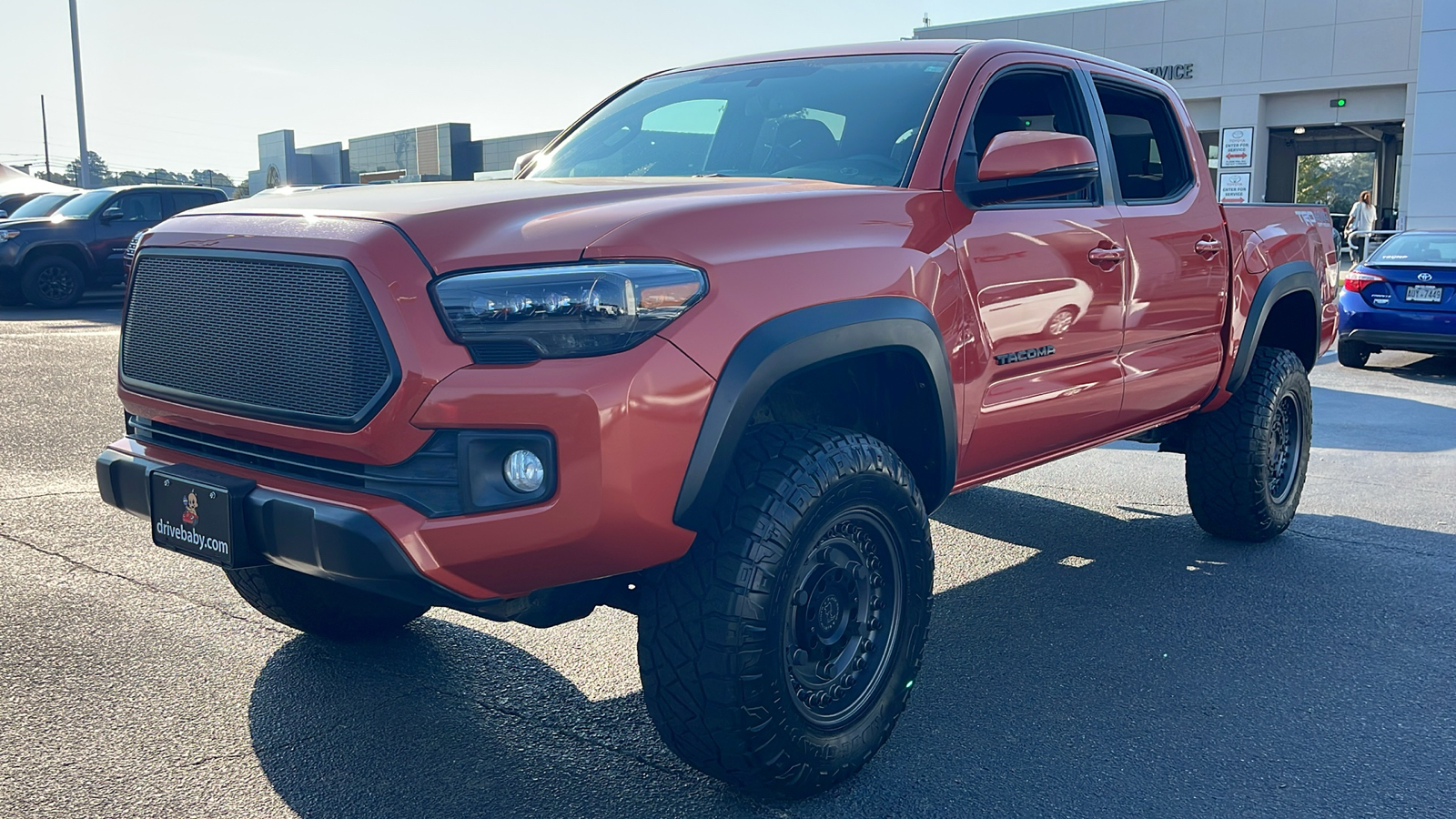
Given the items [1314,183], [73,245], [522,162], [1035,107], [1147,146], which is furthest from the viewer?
[1314,183]

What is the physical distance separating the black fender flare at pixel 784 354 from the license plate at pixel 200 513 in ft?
3.12

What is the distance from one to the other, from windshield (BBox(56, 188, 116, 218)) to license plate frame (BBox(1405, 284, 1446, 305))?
1569cm

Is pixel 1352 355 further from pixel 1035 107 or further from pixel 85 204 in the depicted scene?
pixel 85 204

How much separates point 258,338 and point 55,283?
16.0 metres

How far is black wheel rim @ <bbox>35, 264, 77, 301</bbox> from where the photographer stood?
54.3 ft

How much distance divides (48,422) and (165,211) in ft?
34.8

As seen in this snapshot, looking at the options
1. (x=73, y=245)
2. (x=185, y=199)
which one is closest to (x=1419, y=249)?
(x=185, y=199)

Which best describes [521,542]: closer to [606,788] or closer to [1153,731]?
[606,788]

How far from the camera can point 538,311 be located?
2.55 m

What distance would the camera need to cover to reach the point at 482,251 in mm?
2605

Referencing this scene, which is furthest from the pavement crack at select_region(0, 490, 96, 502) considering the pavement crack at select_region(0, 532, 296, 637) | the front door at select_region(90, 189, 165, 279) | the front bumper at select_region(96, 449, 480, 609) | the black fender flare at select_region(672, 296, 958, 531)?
the front door at select_region(90, 189, 165, 279)

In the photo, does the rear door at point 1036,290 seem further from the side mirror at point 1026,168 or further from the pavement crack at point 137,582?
the pavement crack at point 137,582

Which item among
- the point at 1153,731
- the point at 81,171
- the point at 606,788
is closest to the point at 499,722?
the point at 606,788

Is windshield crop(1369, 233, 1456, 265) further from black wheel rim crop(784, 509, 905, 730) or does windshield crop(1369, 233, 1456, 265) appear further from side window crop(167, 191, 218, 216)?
side window crop(167, 191, 218, 216)
